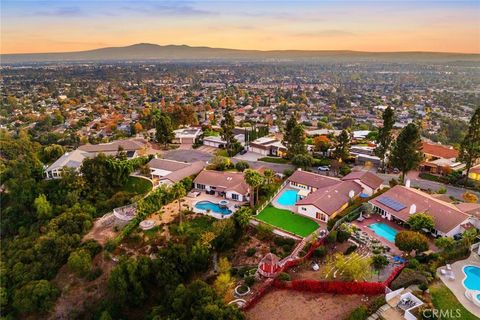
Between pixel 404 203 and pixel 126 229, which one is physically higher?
pixel 404 203

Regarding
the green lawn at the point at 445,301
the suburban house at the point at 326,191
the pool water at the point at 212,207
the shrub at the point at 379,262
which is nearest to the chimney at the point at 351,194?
the suburban house at the point at 326,191

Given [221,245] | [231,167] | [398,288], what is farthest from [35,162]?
[398,288]

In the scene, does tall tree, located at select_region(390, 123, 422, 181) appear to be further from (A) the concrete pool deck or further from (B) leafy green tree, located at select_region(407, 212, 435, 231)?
(A) the concrete pool deck

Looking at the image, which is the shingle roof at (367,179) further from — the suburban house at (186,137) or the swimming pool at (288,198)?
the suburban house at (186,137)

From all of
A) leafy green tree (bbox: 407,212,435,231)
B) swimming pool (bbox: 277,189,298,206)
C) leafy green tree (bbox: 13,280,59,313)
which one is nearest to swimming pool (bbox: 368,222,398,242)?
leafy green tree (bbox: 407,212,435,231)

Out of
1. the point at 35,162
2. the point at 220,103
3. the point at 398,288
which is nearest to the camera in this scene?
the point at 398,288

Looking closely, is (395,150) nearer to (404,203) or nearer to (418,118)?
(404,203)

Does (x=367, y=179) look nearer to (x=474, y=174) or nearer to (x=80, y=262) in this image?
Answer: (x=474, y=174)
